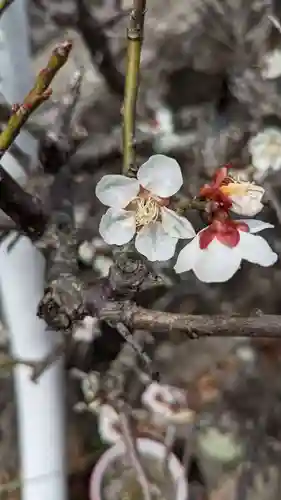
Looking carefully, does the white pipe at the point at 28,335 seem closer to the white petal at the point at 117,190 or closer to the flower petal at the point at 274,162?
the white petal at the point at 117,190

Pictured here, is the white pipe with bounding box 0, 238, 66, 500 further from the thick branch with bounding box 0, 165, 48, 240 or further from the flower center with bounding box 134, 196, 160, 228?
the flower center with bounding box 134, 196, 160, 228

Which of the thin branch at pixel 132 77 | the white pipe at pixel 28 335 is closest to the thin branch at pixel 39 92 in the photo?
the thin branch at pixel 132 77

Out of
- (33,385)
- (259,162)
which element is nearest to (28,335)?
(33,385)

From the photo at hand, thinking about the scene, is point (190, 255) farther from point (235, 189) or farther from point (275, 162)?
point (275, 162)

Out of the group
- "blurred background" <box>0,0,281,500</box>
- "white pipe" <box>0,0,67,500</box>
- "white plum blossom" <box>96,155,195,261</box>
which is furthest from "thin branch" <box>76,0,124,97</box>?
"white plum blossom" <box>96,155,195,261</box>

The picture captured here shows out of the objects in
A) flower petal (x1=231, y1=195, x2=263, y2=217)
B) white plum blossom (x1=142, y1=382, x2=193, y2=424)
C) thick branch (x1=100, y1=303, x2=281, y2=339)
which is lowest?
white plum blossom (x1=142, y1=382, x2=193, y2=424)

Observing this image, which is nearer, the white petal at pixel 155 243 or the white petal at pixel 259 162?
the white petal at pixel 155 243
